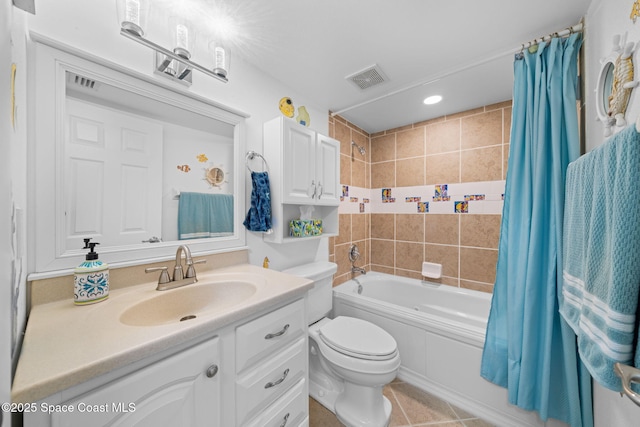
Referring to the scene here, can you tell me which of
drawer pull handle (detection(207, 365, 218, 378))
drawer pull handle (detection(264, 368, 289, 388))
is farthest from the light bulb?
drawer pull handle (detection(264, 368, 289, 388))

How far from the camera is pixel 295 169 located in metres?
1.56

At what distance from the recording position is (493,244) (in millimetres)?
2029

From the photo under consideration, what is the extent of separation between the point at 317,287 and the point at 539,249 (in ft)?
4.41

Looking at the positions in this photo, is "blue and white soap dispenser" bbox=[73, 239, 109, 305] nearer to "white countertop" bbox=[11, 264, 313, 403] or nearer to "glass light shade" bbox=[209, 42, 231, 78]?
"white countertop" bbox=[11, 264, 313, 403]

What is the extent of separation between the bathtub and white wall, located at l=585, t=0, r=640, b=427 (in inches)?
17.1

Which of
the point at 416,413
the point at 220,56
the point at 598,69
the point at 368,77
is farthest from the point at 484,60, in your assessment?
the point at 416,413

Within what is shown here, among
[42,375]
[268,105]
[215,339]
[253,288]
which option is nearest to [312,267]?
[253,288]

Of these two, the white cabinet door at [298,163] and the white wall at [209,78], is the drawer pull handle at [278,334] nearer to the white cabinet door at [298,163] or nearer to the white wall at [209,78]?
the white wall at [209,78]

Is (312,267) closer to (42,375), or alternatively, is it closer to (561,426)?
(42,375)

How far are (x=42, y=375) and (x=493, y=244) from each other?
2.66 metres

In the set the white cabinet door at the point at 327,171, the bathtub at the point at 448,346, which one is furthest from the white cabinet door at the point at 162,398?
the bathtub at the point at 448,346

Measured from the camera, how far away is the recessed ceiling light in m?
1.93

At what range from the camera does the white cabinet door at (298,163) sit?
1488 mm

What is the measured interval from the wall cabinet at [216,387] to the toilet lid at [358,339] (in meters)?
0.33
